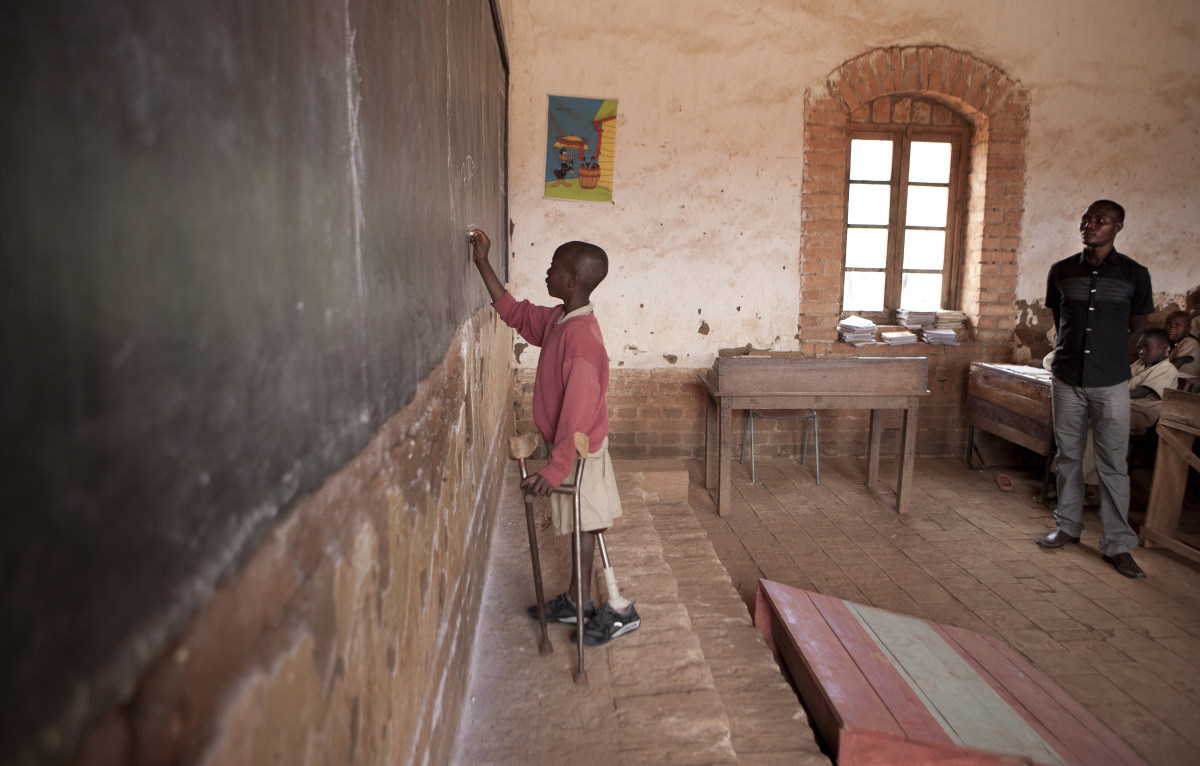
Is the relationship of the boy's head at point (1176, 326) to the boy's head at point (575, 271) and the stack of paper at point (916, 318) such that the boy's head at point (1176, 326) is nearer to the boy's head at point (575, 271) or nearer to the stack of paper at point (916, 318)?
the stack of paper at point (916, 318)

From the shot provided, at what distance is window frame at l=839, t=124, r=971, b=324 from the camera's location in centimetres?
582

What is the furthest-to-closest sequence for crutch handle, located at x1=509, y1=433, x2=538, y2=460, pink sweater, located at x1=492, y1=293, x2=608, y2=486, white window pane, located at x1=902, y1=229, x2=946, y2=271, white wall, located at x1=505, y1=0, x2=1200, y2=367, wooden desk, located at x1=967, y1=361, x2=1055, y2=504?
white window pane, located at x1=902, y1=229, x2=946, y2=271 < white wall, located at x1=505, y1=0, x2=1200, y2=367 < wooden desk, located at x1=967, y1=361, x2=1055, y2=504 < pink sweater, located at x1=492, y1=293, x2=608, y2=486 < crutch handle, located at x1=509, y1=433, x2=538, y2=460

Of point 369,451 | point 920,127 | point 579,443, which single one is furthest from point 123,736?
point 920,127

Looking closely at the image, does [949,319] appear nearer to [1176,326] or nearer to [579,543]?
[1176,326]

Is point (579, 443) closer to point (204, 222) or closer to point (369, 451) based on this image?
point (369, 451)

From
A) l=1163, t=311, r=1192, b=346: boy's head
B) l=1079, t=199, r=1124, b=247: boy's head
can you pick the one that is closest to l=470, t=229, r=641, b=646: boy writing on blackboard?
l=1079, t=199, r=1124, b=247: boy's head

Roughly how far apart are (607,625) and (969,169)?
538 cm

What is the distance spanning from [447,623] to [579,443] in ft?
2.14

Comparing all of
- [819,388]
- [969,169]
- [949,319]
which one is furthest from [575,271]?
[969,169]

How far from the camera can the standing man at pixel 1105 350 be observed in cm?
377

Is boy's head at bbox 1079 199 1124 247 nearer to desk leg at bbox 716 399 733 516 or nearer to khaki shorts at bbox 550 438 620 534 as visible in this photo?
desk leg at bbox 716 399 733 516

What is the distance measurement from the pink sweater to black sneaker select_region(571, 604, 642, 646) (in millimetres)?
589

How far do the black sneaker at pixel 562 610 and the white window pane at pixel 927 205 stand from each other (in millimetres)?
4884

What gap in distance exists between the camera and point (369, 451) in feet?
3.12
